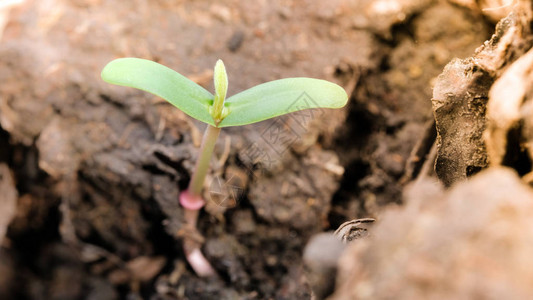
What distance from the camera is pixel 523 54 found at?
2.61 ft

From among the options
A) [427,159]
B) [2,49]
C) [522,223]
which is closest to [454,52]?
[427,159]

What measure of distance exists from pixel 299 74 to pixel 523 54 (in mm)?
902

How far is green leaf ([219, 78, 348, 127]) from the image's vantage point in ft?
3.26

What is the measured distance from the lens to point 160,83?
3.28ft

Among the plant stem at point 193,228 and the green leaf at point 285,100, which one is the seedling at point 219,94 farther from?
the plant stem at point 193,228

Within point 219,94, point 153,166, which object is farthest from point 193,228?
point 219,94

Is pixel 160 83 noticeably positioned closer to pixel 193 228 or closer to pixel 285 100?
pixel 285 100

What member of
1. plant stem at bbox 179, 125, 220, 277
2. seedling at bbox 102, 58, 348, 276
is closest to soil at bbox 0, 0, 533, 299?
plant stem at bbox 179, 125, 220, 277

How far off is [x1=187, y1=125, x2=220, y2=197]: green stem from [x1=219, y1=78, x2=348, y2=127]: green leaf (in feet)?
0.26

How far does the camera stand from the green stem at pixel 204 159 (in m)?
1.12

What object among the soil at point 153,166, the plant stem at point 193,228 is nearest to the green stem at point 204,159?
the plant stem at point 193,228

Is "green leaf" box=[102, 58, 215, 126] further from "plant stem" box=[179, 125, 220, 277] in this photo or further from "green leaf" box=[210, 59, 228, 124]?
"plant stem" box=[179, 125, 220, 277]

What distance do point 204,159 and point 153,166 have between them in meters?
0.33

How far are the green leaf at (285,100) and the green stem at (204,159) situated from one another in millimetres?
79
